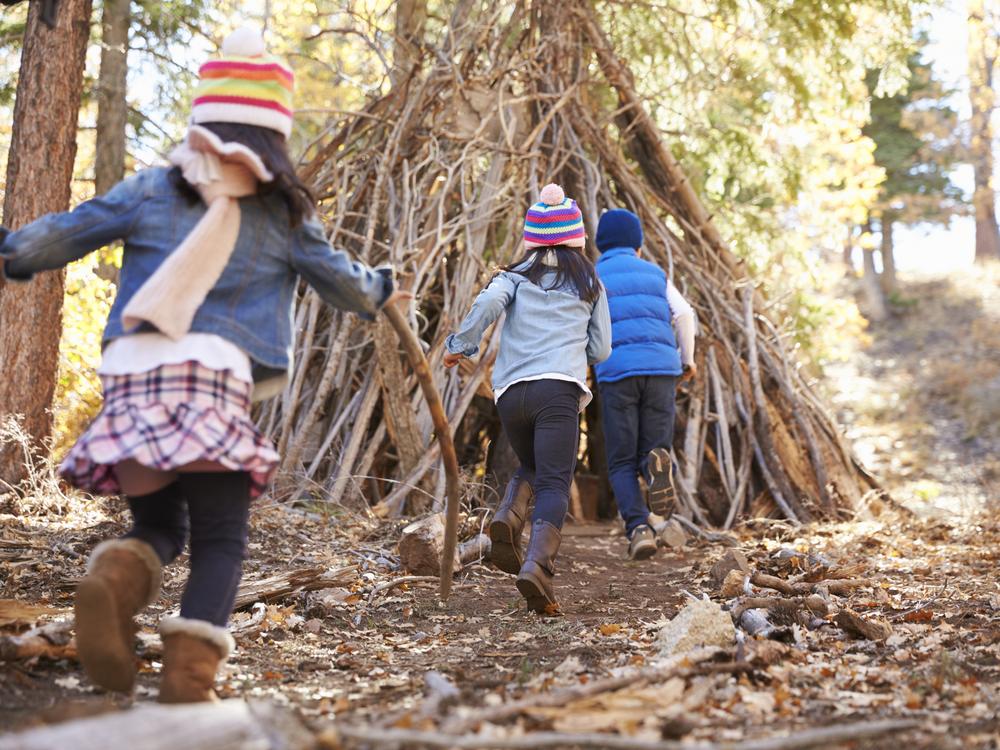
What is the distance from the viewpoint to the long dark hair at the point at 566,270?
175 inches

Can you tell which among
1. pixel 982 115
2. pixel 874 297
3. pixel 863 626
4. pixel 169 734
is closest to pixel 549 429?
pixel 863 626

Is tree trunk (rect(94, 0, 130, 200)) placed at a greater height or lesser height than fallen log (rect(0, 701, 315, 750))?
greater

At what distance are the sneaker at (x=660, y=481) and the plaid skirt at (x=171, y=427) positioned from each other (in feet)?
11.0

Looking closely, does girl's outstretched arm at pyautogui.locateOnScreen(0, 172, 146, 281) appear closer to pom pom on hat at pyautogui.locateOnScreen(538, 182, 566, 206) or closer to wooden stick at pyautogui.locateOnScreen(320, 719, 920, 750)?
wooden stick at pyautogui.locateOnScreen(320, 719, 920, 750)

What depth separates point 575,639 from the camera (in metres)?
3.61

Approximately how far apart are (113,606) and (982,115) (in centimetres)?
2220

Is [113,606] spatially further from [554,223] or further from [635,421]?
[635,421]

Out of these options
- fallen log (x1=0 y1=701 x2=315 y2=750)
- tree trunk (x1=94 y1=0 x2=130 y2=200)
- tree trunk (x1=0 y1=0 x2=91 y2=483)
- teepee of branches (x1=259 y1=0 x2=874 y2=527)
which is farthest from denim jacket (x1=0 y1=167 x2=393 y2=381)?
tree trunk (x1=94 y1=0 x2=130 y2=200)

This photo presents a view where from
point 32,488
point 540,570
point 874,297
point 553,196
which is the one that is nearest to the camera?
point 540,570

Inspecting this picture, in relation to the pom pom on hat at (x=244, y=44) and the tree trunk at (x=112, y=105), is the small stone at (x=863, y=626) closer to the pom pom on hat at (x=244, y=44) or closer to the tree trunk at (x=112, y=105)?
the pom pom on hat at (x=244, y=44)

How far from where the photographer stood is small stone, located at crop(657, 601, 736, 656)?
314 cm

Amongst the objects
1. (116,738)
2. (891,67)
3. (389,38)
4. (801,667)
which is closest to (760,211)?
(891,67)

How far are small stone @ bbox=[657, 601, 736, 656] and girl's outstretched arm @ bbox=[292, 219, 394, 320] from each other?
55.3 inches

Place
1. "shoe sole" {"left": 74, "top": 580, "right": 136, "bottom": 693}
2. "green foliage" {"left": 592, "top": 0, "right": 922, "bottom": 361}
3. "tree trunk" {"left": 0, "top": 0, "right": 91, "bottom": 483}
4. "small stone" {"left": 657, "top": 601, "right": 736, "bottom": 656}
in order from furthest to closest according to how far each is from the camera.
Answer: "green foliage" {"left": 592, "top": 0, "right": 922, "bottom": 361} → "tree trunk" {"left": 0, "top": 0, "right": 91, "bottom": 483} → "small stone" {"left": 657, "top": 601, "right": 736, "bottom": 656} → "shoe sole" {"left": 74, "top": 580, "right": 136, "bottom": 693}
